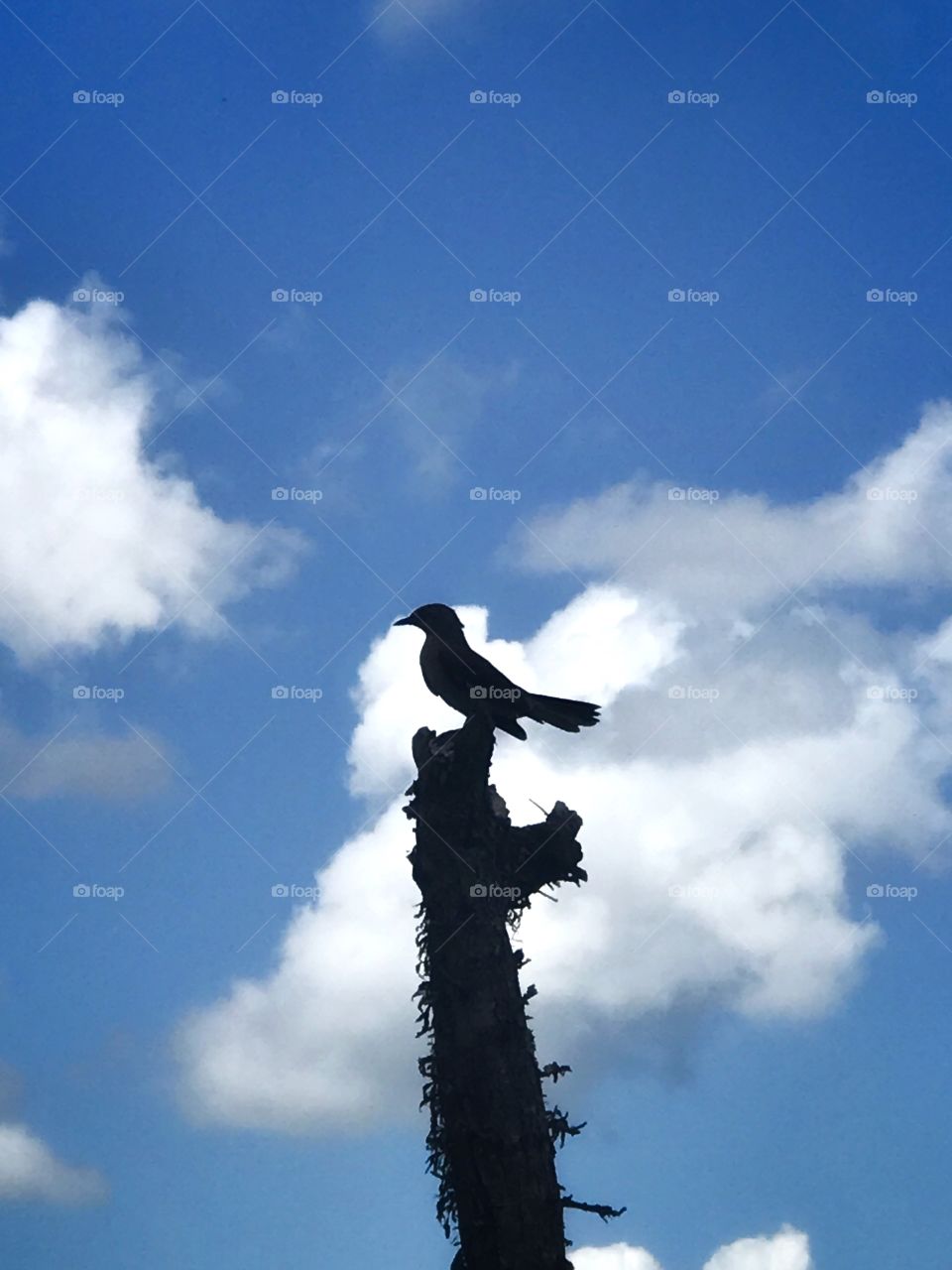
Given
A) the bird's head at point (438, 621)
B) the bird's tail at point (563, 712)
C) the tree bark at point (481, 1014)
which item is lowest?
the tree bark at point (481, 1014)

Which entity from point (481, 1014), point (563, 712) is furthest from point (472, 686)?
point (481, 1014)

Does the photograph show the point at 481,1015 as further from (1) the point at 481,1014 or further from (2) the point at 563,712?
(2) the point at 563,712

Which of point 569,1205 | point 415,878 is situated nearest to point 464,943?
point 415,878

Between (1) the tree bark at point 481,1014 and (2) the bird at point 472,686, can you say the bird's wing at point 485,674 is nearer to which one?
(2) the bird at point 472,686

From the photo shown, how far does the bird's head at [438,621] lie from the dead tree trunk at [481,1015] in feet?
4.97

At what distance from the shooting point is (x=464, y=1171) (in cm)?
620

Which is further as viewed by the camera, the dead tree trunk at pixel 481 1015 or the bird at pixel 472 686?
the bird at pixel 472 686

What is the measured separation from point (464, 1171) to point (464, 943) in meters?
1.12

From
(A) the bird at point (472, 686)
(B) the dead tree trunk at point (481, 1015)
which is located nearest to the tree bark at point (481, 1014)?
(B) the dead tree trunk at point (481, 1015)

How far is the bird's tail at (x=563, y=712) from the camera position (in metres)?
8.48

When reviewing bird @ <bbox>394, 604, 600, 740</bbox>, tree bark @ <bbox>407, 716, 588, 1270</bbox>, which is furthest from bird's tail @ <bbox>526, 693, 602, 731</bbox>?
tree bark @ <bbox>407, 716, 588, 1270</bbox>

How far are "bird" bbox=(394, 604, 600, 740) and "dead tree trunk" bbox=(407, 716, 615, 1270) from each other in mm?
1211

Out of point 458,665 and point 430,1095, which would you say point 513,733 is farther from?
point 430,1095

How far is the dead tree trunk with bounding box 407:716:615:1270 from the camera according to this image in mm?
6086
